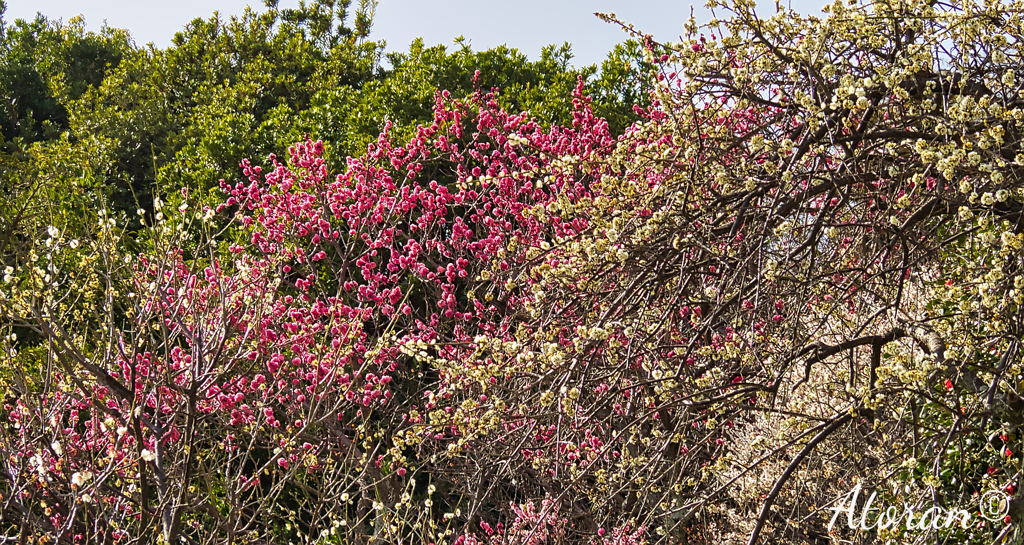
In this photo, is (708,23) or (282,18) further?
(282,18)

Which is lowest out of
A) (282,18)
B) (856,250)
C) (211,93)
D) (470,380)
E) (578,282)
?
(470,380)

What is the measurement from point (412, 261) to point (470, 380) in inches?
136

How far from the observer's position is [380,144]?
7.52 meters

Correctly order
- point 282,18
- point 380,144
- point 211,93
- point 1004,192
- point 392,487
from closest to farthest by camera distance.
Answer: point 1004,192
point 392,487
point 380,144
point 211,93
point 282,18

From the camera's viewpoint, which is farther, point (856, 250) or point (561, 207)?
point (856, 250)

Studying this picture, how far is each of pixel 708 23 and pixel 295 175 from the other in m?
5.36

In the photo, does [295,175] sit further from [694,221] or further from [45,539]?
[694,221]

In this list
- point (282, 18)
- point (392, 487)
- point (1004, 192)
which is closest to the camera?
point (1004, 192)

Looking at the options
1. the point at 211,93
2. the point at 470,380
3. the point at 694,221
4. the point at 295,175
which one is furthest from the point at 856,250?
the point at 211,93

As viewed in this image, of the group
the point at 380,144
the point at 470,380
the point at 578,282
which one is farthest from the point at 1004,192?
the point at 380,144

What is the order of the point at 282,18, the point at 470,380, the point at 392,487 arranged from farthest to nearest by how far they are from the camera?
the point at 282,18, the point at 392,487, the point at 470,380

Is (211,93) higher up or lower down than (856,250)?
higher up

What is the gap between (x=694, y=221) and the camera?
11.1 ft

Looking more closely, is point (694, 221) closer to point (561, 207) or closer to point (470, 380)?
point (561, 207)
